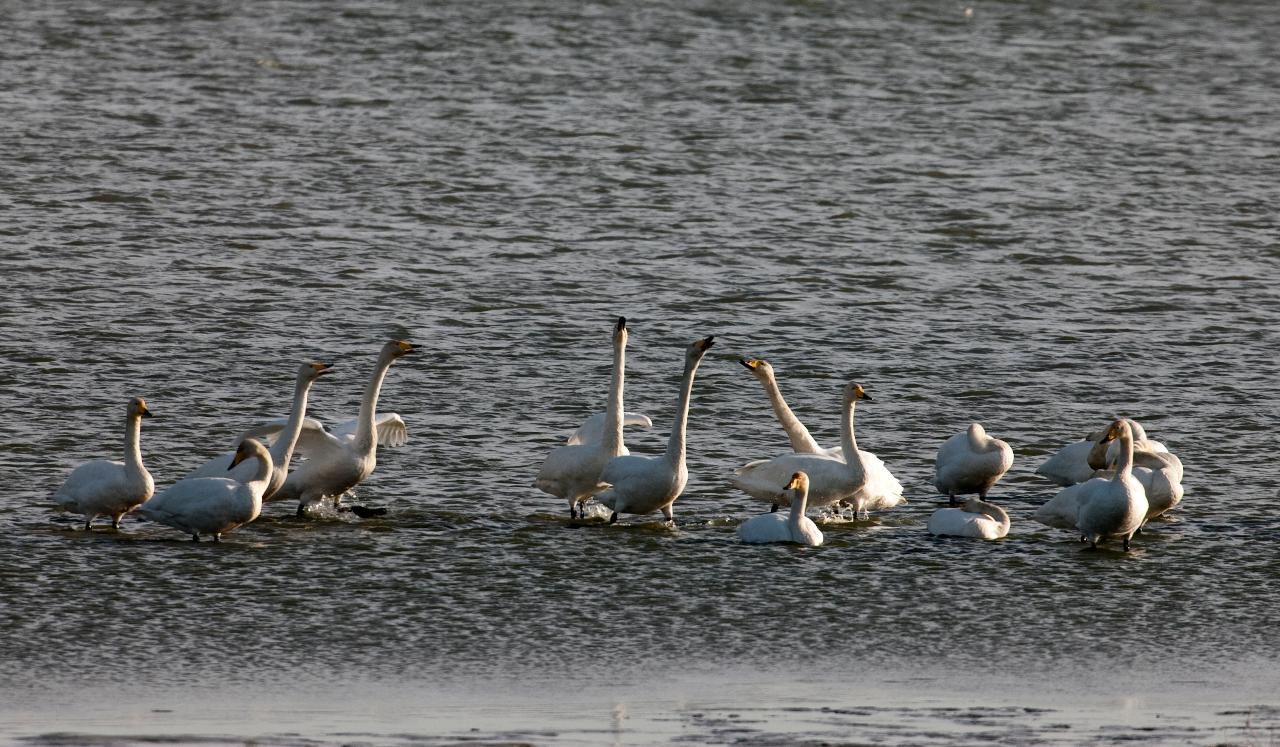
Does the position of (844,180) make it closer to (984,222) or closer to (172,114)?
(984,222)

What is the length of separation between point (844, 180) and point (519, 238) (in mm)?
4858

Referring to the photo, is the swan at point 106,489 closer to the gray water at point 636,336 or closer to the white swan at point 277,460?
the gray water at point 636,336

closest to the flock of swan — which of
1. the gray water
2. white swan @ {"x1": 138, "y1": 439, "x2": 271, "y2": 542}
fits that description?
white swan @ {"x1": 138, "y1": 439, "x2": 271, "y2": 542}

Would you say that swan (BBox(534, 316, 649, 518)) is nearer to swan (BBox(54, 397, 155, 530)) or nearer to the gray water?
the gray water

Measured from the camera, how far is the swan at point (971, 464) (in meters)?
13.1

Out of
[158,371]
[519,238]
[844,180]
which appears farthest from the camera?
[844,180]

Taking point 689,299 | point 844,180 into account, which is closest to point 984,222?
point 844,180

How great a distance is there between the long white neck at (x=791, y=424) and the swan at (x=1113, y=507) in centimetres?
201

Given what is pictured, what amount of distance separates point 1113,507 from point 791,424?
99.2 inches

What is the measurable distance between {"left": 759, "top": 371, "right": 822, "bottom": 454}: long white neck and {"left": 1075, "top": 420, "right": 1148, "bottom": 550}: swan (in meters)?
2.01

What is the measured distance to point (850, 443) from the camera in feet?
42.5

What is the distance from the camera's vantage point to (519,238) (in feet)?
71.7

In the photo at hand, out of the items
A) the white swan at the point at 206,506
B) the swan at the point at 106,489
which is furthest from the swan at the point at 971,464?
the swan at the point at 106,489

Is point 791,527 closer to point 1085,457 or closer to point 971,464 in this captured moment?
point 971,464
